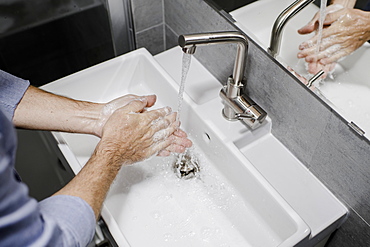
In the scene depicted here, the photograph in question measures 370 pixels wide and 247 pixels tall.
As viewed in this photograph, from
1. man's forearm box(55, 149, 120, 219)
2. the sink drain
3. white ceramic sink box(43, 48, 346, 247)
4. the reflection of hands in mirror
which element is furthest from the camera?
the sink drain

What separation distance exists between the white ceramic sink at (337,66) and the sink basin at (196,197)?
0.24 meters

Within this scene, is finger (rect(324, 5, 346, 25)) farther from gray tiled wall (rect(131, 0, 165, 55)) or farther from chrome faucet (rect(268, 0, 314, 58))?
gray tiled wall (rect(131, 0, 165, 55))

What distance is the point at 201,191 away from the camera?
1144mm

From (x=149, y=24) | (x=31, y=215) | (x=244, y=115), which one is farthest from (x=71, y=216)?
(x=149, y=24)

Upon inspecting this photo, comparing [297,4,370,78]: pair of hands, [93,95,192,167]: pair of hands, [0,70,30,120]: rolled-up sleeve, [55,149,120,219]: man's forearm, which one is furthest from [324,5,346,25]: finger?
[0,70,30,120]: rolled-up sleeve

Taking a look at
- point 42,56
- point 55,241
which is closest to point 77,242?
point 55,241

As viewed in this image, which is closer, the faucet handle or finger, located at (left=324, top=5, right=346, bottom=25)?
finger, located at (left=324, top=5, right=346, bottom=25)

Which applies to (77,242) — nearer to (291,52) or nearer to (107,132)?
(107,132)

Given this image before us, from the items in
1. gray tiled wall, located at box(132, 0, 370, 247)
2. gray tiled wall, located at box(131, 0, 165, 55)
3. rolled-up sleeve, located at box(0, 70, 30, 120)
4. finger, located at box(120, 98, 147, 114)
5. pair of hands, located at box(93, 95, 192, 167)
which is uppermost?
gray tiled wall, located at box(131, 0, 165, 55)

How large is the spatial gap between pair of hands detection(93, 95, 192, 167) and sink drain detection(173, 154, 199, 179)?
6cm

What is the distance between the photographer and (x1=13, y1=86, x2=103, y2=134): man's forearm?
40.6 inches

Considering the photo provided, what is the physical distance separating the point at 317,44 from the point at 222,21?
28cm

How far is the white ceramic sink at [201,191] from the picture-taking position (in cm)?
102

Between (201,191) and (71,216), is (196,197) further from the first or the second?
(71,216)
